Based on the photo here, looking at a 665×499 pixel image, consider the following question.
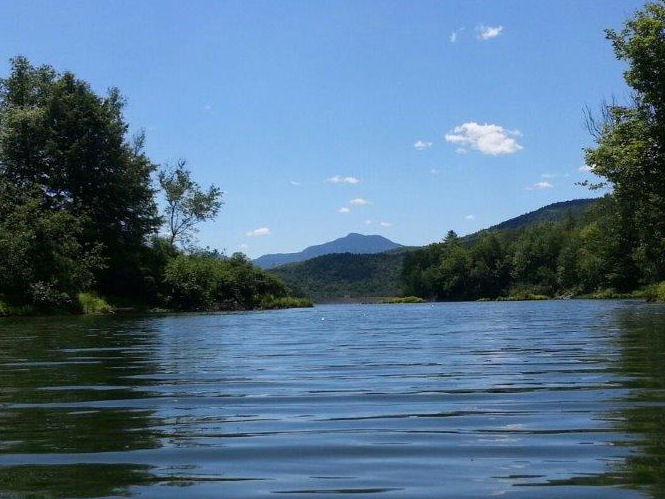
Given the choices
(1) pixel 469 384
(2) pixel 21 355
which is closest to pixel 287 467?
(1) pixel 469 384

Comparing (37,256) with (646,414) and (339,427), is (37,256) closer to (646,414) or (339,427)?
(339,427)

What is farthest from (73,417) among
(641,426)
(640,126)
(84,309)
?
(84,309)

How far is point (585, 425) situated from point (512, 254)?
177 metres

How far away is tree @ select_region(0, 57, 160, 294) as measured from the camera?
5662 centimetres

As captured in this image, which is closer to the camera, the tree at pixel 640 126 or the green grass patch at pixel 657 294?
the tree at pixel 640 126

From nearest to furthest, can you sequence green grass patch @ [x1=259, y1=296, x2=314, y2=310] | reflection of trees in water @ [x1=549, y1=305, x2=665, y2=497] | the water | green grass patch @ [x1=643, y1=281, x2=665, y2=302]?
reflection of trees in water @ [x1=549, y1=305, x2=665, y2=497]
the water
green grass patch @ [x1=643, y1=281, x2=665, y2=302]
green grass patch @ [x1=259, y1=296, x2=314, y2=310]

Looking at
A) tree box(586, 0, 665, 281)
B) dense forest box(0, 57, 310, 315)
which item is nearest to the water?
tree box(586, 0, 665, 281)

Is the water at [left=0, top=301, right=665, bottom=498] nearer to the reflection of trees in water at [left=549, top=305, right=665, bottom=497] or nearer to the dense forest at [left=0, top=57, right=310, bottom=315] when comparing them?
the reflection of trees in water at [left=549, top=305, right=665, bottom=497]

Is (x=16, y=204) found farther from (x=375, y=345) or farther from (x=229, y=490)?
(x=229, y=490)

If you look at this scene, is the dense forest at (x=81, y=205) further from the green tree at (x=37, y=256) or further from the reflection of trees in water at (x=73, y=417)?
the reflection of trees in water at (x=73, y=417)

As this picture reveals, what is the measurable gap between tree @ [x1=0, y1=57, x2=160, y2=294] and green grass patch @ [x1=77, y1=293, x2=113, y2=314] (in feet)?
9.13

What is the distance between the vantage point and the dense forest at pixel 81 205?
47688mm

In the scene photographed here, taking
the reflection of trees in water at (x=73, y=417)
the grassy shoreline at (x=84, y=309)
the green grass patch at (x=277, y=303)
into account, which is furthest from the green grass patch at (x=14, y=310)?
the green grass patch at (x=277, y=303)

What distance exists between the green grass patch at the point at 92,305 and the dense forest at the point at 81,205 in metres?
0.10
